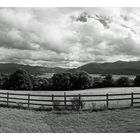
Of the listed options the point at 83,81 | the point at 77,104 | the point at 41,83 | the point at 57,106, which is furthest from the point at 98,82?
the point at 57,106

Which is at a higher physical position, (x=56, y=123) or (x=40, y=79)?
(x=40, y=79)

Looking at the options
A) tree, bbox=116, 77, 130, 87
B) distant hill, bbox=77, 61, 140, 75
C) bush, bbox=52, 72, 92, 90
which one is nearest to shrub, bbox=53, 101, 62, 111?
bush, bbox=52, 72, 92, 90

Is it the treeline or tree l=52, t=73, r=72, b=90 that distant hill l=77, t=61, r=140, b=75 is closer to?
the treeline

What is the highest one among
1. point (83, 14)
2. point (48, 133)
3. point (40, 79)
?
point (83, 14)

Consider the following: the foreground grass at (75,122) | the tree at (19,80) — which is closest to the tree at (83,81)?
the tree at (19,80)

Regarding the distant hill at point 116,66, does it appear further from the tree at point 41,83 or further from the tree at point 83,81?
the tree at point 41,83

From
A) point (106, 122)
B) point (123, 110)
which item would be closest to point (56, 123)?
point (106, 122)

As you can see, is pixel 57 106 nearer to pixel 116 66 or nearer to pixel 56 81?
pixel 56 81

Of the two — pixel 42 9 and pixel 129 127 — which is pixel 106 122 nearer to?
pixel 129 127

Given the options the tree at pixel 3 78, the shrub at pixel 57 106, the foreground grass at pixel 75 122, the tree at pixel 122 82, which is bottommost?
the foreground grass at pixel 75 122
